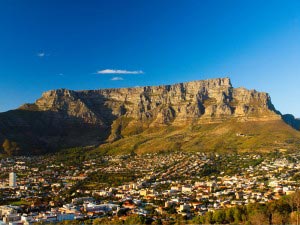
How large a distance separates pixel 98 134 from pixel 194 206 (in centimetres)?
13824

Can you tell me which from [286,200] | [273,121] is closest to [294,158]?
[273,121]

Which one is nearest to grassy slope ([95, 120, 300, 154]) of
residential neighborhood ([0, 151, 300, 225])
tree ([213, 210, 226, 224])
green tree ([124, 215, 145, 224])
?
residential neighborhood ([0, 151, 300, 225])

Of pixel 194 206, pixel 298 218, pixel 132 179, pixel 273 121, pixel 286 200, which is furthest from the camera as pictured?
pixel 273 121

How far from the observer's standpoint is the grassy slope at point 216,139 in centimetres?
13488

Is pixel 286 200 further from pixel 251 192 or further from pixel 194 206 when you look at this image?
pixel 251 192

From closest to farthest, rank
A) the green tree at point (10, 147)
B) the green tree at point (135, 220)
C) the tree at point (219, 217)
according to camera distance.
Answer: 1. the tree at point (219, 217)
2. the green tree at point (135, 220)
3. the green tree at point (10, 147)

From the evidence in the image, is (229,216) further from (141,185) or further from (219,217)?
(141,185)

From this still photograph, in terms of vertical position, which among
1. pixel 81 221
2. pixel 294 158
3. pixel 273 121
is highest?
pixel 273 121

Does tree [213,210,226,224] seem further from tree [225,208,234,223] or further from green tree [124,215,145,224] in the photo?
green tree [124,215,145,224]

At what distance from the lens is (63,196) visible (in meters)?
79.9

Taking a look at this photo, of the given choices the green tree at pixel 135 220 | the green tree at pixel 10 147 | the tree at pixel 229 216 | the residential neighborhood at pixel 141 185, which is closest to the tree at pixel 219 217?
the tree at pixel 229 216

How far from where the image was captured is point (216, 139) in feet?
489


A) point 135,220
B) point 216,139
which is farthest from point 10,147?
point 135,220

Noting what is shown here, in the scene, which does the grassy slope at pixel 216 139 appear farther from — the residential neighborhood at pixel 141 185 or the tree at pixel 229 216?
the tree at pixel 229 216
